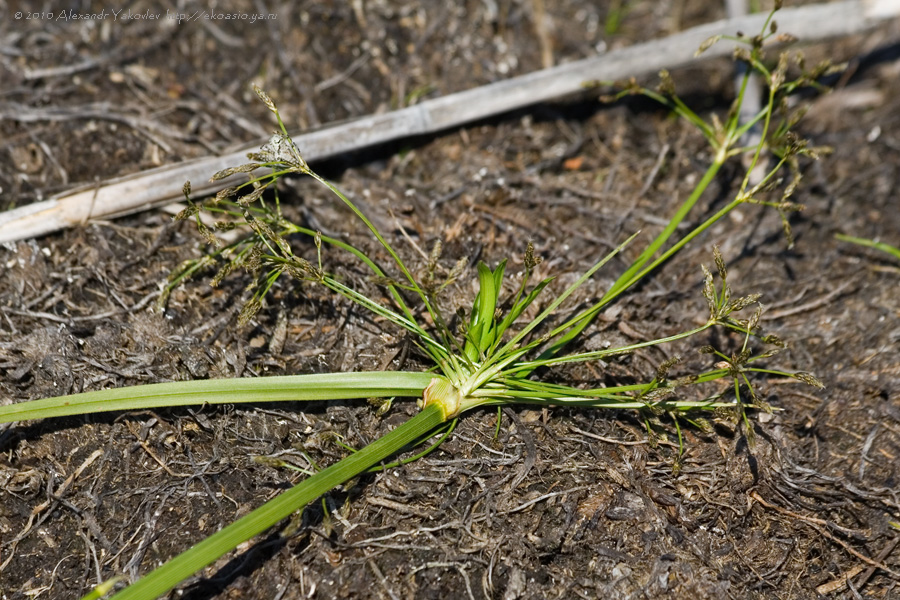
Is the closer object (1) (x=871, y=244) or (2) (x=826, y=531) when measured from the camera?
(2) (x=826, y=531)

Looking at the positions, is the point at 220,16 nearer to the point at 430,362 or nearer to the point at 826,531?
the point at 430,362

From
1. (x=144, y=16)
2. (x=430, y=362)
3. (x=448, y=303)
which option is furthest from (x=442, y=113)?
(x=144, y=16)

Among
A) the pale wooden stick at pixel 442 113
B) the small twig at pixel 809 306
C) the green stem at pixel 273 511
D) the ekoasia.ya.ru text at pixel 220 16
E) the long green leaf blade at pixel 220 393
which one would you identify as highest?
the ekoasia.ya.ru text at pixel 220 16

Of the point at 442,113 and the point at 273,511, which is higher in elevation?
the point at 442,113

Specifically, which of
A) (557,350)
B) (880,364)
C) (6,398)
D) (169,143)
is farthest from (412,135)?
(880,364)

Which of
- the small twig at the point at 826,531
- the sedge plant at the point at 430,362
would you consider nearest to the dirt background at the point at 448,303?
the small twig at the point at 826,531

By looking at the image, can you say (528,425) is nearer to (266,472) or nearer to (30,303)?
(266,472)

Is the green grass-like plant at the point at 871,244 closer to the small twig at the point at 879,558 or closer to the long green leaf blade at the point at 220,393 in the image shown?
the small twig at the point at 879,558
